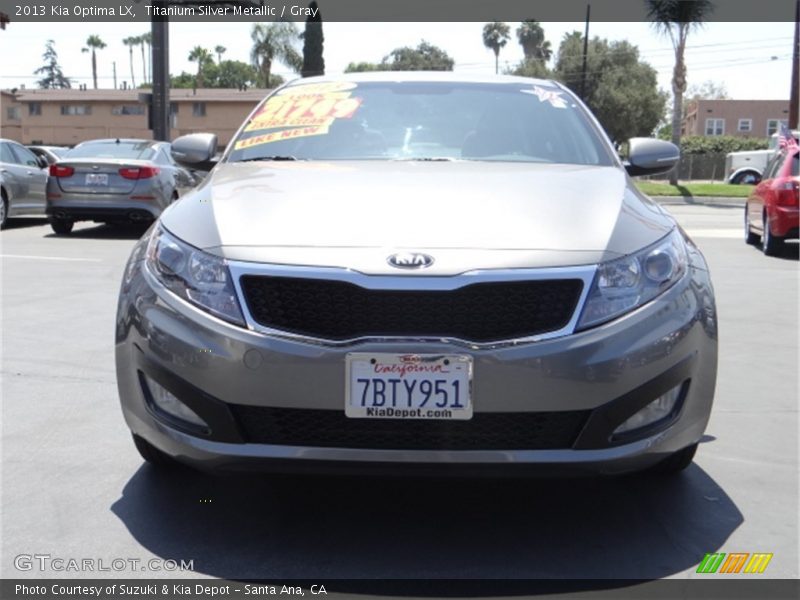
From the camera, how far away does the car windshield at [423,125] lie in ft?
14.2

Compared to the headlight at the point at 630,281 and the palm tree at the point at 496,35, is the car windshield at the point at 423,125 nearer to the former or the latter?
the headlight at the point at 630,281

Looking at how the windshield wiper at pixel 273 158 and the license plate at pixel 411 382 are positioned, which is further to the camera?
the windshield wiper at pixel 273 158

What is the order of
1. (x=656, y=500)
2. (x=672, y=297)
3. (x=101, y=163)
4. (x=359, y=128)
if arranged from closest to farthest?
(x=672, y=297) → (x=656, y=500) → (x=359, y=128) → (x=101, y=163)

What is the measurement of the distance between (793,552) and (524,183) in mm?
1507

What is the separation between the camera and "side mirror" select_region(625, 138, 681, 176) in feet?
15.5

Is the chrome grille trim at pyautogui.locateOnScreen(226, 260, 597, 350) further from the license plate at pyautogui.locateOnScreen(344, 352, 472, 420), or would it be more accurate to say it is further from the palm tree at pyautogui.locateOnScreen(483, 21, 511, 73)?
the palm tree at pyautogui.locateOnScreen(483, 21, 511, 73)

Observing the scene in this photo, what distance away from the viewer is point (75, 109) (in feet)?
229

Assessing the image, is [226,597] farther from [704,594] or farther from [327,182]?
[327,182]

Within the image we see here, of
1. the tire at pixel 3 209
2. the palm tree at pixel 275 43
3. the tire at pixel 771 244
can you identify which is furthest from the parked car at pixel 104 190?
the palm tree at pixel 275 43

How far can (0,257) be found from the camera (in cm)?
1067

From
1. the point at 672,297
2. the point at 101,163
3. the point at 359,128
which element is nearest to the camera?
the point at 672,297

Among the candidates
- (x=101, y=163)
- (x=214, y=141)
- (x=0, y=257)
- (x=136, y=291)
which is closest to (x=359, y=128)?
(x=214, y=141)

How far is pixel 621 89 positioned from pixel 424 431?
6200 cm

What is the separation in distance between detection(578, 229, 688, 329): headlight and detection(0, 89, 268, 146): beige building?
64.2 m
